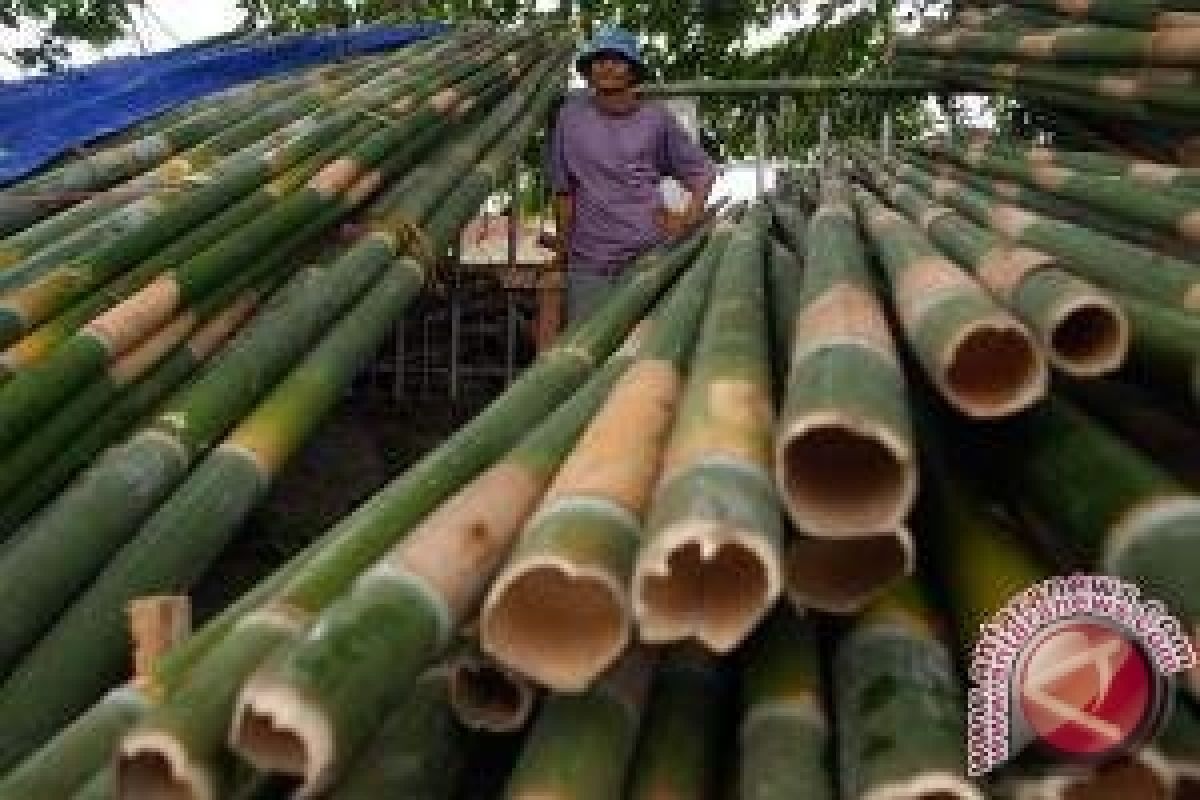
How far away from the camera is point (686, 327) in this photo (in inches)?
131

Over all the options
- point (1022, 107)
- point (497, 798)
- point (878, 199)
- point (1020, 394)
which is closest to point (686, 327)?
point (1020, 394)

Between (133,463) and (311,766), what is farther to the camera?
(133,463)

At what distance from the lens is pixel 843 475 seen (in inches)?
84.0

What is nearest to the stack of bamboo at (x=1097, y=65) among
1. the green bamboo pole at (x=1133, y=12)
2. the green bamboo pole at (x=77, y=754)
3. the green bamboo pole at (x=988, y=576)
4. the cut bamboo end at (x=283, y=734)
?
the green bamboo pole at (x=1133, y=12)

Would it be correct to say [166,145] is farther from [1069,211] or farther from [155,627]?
[155,627]

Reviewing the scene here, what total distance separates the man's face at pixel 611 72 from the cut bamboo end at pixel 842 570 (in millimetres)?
4448

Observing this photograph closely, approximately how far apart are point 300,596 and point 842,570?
73 centimetres

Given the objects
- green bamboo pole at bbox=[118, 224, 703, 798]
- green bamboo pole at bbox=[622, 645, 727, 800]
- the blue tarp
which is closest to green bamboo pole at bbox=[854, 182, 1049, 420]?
green bamboo pole at bbox=[622, 645, 727, 800]

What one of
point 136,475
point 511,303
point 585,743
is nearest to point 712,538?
point 585,743

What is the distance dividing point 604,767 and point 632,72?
15.6 feet

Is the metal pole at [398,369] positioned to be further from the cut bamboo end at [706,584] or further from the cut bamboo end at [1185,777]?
the cut bamboo end at [1185,777]

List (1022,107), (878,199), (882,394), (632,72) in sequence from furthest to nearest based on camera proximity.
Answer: (1022,107)
(632,72)
(878,199)
(882,394)

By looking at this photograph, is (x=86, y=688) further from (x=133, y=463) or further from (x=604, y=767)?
(x=604, y=767)

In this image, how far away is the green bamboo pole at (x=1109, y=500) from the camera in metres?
2.00
